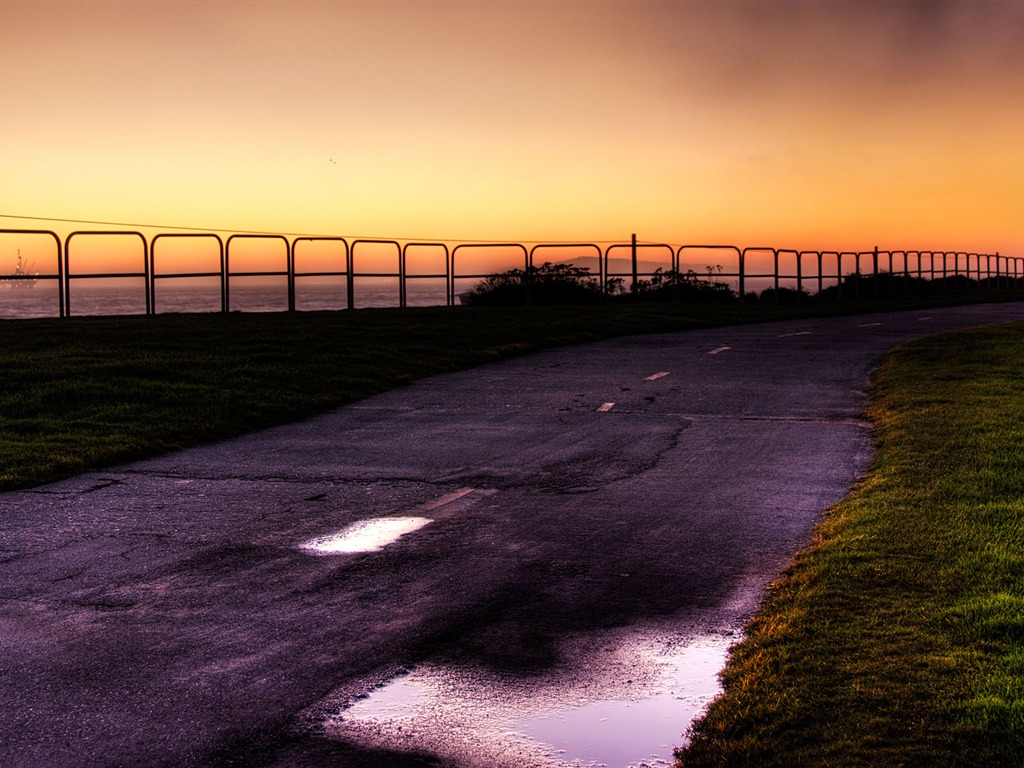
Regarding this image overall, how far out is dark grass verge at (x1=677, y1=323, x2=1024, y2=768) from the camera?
11.9 ft

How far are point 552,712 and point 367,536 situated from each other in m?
2.92

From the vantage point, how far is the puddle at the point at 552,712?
376cm

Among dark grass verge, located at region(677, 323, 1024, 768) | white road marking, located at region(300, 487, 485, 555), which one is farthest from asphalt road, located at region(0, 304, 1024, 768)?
dark grass verge, located at region(677, 323, 1024, 768)

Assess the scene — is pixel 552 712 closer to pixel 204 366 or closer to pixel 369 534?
pixel 369 534

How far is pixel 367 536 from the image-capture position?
681cm

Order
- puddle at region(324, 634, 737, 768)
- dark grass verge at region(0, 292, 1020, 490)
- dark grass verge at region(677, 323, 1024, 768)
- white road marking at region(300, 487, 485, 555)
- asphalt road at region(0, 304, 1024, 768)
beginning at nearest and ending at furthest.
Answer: dark grass verge at region(677, 323, 1024, 768) < puddle at region(324, 634, 737, 768) < asphalt road at region(0, 304, 1024, 768) < white road marking at region(300, 487, 485, 555) < dark grass verge at region(0, 292, 1020, 490)

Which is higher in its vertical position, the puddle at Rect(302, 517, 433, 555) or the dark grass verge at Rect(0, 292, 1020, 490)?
the dark grass verge at Rect(0, 292, 1020, 490)

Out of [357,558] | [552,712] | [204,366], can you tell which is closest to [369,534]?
[357,558]

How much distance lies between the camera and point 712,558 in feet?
20.4

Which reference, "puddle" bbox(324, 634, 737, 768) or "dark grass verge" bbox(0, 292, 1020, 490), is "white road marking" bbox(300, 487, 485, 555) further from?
"dark grass verge" bbox(0, 292, 1020, 490)

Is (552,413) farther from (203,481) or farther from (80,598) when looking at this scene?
(80,598)

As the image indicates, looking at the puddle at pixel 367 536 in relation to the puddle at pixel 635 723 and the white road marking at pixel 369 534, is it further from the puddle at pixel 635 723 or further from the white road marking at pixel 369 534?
the puddle at pixel 635 723

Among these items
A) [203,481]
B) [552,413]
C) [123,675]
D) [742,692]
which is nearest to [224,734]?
[123,675]

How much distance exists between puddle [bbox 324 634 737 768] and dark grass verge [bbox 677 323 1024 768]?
A: 157 mm
